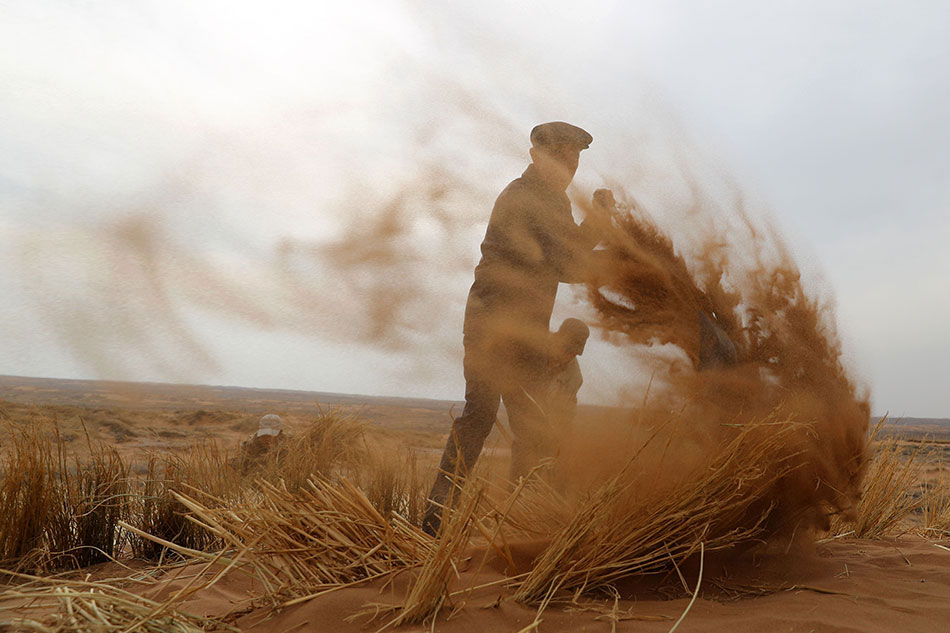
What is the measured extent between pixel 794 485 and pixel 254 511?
2.03m

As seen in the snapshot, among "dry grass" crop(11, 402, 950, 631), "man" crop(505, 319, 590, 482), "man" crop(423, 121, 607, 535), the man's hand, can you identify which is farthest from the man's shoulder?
"dry grass" crop(11, 402, 950, 631)

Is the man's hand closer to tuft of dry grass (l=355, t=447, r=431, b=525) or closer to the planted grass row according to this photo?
the planted grass row

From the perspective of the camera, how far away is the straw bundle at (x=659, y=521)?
A: 2.04 meters

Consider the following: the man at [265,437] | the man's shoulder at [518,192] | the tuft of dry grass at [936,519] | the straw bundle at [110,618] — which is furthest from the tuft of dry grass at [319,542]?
the man at [265,437]

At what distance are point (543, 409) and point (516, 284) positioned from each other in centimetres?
70

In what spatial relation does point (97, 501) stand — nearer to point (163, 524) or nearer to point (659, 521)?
point (163, 524)

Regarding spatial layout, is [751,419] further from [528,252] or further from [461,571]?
[528,252]

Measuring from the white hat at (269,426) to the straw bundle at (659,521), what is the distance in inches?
214

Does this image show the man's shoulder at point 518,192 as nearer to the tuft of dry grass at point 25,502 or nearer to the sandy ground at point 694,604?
the sandy ground at point 694,604

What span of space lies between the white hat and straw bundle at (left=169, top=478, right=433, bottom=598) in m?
4.96

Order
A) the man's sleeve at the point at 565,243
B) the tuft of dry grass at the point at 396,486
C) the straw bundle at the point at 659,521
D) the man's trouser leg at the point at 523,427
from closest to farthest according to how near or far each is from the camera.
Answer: the straw bundle at the point at 659,521, the man's sleeve at the point at 565,243, the man's trouser leg at the point at 523,427, the tuft of dry grass at the point at 396,486

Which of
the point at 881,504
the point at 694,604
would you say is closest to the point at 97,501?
the point at 694,604

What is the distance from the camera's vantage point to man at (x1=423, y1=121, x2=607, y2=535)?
3525 millimetres

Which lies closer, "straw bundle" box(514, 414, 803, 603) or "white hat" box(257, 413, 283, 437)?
"straw bundle" box(514, 414, 803, 603)
